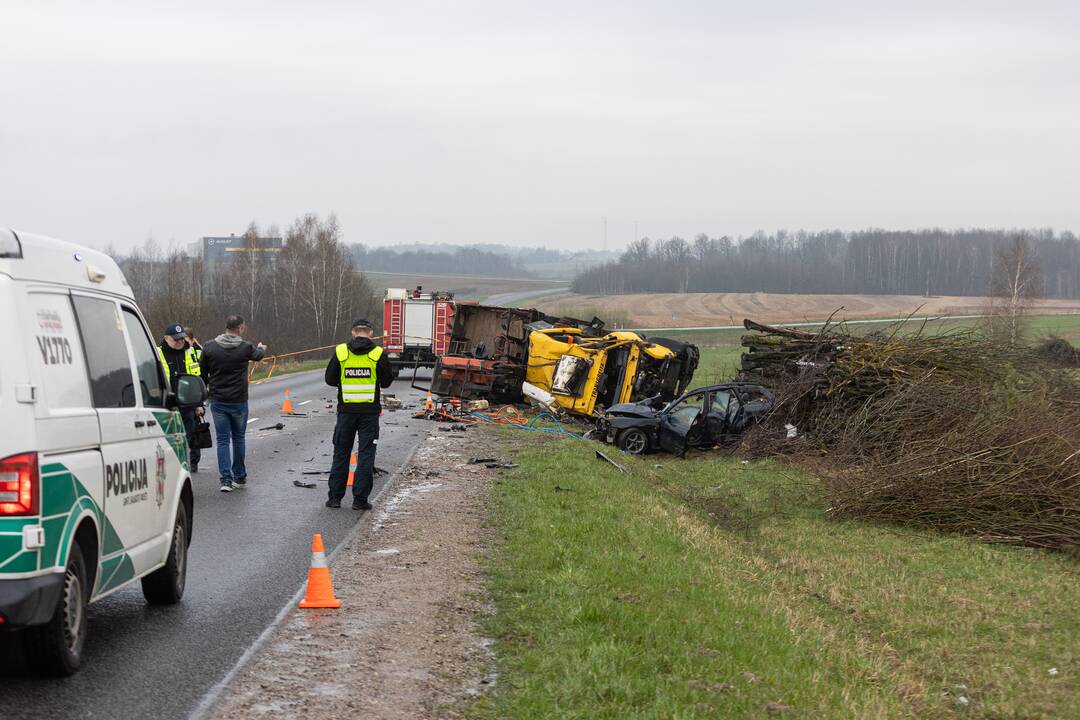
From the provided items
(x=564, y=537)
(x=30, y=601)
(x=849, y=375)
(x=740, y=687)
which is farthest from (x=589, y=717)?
(x=849, y=375)

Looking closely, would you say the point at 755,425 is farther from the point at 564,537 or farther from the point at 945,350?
the point at 564,537

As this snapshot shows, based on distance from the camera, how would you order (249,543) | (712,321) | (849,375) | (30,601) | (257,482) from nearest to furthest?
(30,601) → (249,543) → (257,482) → (849,375) → (712,321)

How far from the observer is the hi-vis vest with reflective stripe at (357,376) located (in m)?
11.8

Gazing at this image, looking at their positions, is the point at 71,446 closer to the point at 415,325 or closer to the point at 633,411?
the point at 633,411

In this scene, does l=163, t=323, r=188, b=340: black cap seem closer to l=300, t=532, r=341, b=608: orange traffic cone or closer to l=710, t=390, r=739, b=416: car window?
l=300, t=532, r=341, b=608: orange traffic cone

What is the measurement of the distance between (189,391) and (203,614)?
1502mm

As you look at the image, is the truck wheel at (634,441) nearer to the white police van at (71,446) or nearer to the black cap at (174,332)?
the black cap at (174,332)

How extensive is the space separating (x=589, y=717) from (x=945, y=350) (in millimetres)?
15226

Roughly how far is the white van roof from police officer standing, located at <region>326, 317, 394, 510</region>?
493cm

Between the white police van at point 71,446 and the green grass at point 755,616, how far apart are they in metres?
2.15

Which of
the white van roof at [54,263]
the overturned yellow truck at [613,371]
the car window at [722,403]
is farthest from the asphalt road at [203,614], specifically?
the overturned yellow truck at [613,371]

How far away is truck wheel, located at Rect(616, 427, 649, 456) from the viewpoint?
21.1 m

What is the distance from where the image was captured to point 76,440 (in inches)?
214

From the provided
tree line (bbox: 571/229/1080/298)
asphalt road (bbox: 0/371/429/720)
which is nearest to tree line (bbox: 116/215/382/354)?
asphalt road (bbox: 0/371/429/720)
